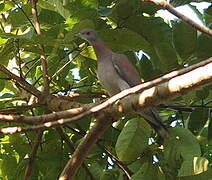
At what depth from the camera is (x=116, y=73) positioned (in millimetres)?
3641

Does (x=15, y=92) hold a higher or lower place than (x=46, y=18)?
lower

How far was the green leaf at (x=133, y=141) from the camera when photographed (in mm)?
2289

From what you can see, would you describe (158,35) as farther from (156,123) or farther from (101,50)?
(101,50)

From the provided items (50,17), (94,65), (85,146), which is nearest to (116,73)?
(94,65)

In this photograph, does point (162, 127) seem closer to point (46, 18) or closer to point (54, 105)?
point (54, 105)

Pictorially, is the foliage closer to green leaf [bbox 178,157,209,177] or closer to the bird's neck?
green leaf [bbox 178,157,209,177]

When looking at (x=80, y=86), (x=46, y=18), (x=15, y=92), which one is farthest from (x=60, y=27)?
(x=15, y=92)

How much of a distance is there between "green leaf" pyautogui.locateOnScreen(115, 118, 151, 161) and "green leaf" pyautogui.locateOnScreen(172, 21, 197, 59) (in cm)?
41

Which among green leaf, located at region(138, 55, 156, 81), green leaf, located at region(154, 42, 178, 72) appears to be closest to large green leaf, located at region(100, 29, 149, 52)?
green leaf, located at region(154, 42, 178, 72)

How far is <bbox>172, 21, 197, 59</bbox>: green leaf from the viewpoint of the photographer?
2.54 meters

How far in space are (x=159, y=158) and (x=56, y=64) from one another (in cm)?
70

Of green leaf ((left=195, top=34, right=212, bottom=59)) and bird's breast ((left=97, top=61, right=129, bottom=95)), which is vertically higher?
green leaf ((left=195, top=34, right=212, bottom=59))

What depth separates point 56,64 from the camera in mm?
2795

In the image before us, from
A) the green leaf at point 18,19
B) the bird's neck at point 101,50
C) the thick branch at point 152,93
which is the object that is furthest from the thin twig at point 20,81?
the bird's neck at point 101,50
